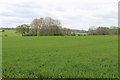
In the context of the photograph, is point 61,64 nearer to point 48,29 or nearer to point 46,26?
point 46,26

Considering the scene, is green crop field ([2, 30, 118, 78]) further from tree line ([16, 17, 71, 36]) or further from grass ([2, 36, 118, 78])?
tree line ([16, 17, 71, 36])

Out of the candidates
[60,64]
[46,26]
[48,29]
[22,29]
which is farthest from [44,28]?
[60,64]

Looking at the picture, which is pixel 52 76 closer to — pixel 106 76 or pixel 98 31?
pixel 106 76

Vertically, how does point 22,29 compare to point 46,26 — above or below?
below

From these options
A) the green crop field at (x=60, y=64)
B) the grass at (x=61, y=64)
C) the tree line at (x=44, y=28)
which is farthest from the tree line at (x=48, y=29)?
the grass at (x=61, y=64)

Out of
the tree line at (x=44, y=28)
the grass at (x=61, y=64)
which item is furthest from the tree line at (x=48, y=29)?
the grass at (x=61, y=64)

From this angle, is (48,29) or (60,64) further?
(48,29)

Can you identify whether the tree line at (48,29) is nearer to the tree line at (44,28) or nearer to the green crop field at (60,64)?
the tree line at (44,28)

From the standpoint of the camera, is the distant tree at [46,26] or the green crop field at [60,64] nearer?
the green crop field at [60,64]

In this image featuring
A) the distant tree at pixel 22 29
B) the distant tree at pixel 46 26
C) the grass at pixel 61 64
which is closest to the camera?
the grass at pixel 61 64

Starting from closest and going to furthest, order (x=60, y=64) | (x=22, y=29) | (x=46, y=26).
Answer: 1. (x=60, y=64)
2. (x=46, y=26)
3. (x=22, y=29)

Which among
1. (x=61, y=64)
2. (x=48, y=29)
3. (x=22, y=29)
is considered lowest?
(x=61, y=64)

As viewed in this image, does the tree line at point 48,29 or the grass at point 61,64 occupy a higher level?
the tree line at point 48,29

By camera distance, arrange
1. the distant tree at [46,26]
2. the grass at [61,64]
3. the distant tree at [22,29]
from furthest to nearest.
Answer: the distant tree at [22,29]
the distant tree at [46,26]
the grass at [61,64]
